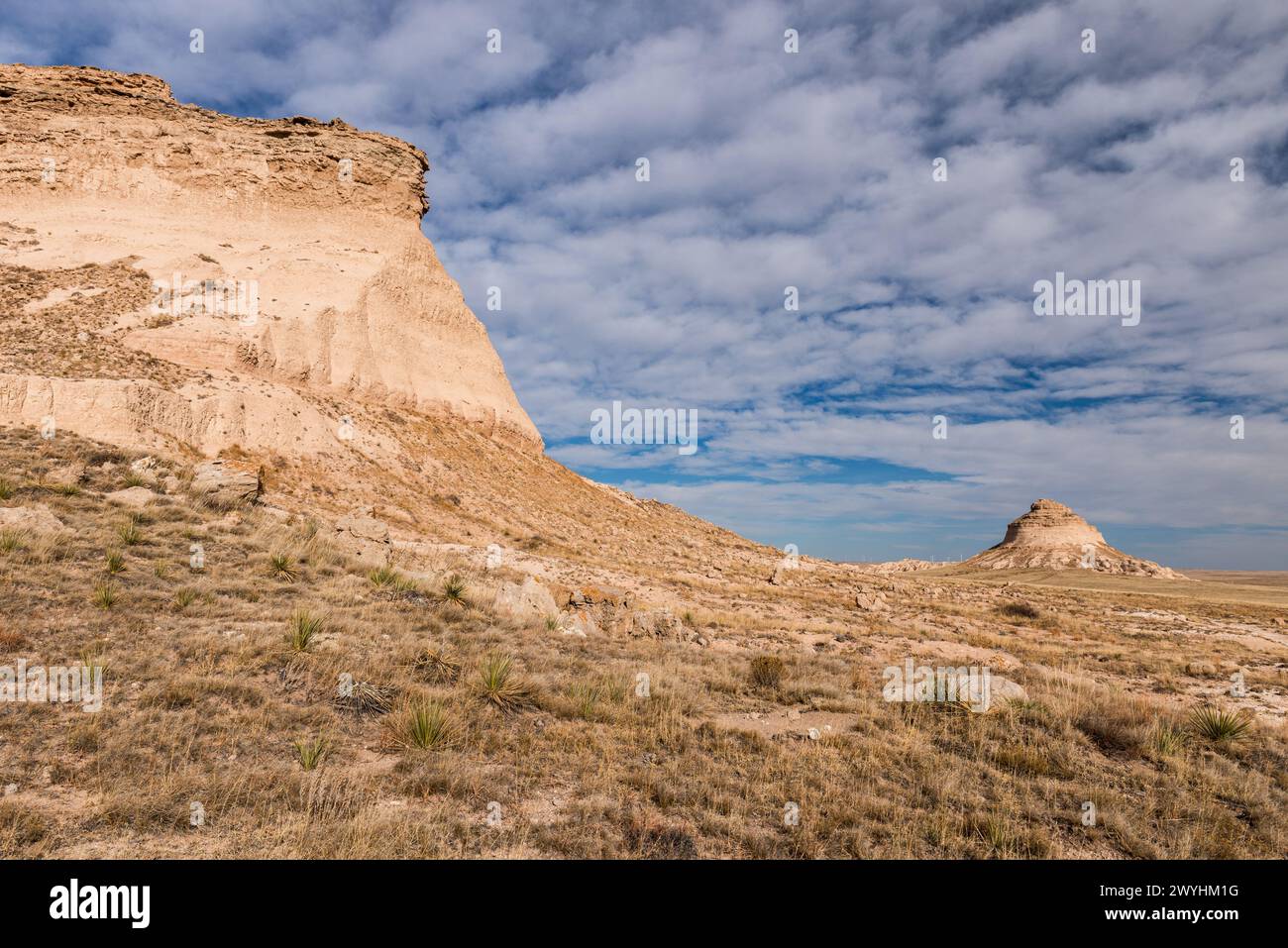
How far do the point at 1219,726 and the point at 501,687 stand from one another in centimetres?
898

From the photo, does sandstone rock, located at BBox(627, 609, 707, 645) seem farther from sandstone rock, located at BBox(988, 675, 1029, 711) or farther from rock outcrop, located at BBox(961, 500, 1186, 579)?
rock outcrop, located at BBox(961, 500, 1186, 579)

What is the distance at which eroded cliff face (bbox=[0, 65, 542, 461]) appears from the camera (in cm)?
2459

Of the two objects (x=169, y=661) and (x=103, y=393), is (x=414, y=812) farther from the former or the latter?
(x=103, y=393)

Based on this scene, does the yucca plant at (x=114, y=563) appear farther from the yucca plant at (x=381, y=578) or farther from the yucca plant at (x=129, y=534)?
the yucca plant at (x=381, y=578)

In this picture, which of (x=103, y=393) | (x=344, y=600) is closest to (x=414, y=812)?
(x=344, y=600)

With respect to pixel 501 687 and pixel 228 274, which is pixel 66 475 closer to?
pixel 501 687

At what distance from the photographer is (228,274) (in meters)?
30.4

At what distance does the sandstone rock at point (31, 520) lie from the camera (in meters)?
9.74

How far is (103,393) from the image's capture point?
19.6 m

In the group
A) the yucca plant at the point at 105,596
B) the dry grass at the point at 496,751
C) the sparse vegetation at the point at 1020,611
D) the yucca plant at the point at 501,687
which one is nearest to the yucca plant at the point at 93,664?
the dry grass at the point at 496,751

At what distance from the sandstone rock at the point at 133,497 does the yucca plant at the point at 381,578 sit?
224 inches

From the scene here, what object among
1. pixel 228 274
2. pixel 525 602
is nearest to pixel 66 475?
pixel 525 602
